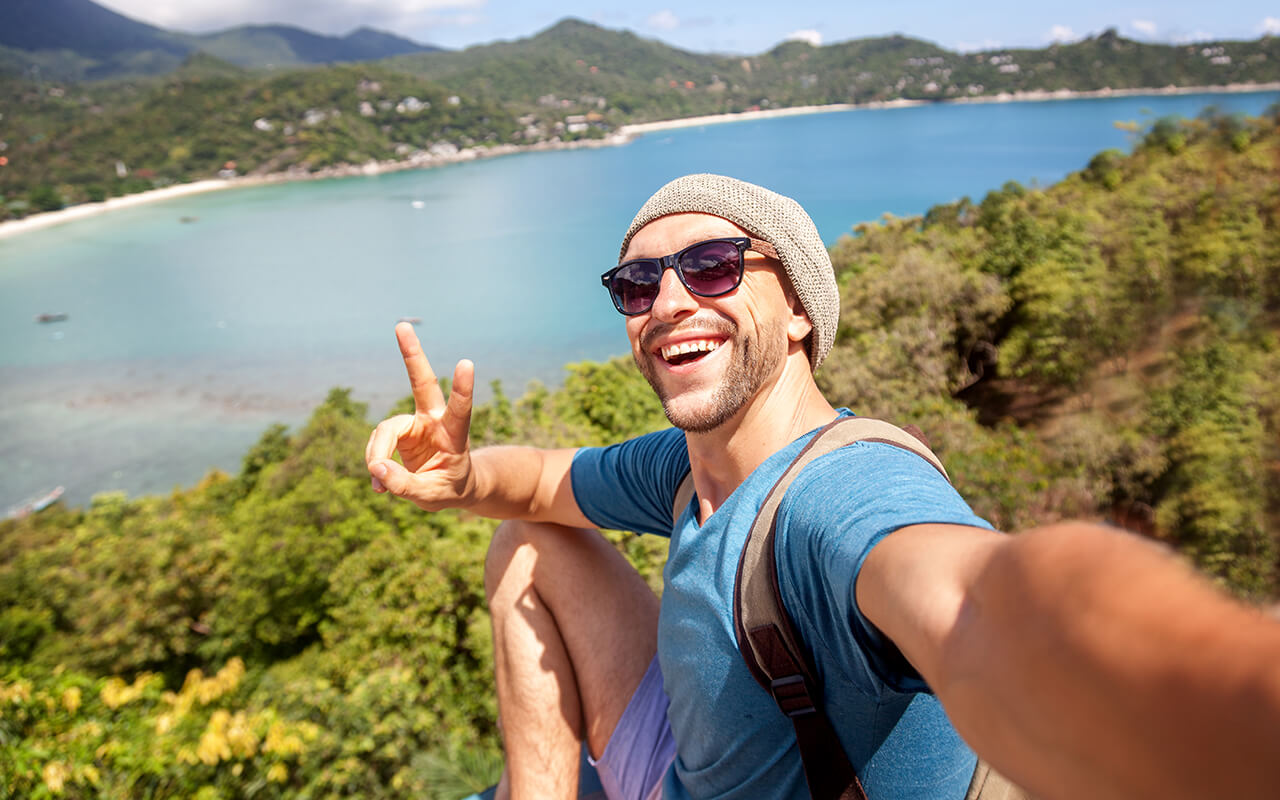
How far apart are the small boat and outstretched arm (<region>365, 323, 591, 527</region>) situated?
80.5 feet

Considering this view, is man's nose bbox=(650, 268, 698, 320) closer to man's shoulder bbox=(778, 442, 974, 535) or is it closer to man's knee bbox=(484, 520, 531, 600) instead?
man's shoulder bbox=(778, 442, 974, 535)

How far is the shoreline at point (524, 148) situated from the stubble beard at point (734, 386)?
70.4 meters

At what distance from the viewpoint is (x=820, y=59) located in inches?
5064

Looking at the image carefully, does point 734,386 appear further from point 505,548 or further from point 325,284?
point 325,284

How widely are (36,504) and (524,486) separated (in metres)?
25.6

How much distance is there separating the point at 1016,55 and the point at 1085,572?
141145 mm

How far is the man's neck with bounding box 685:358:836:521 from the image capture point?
58.2 inches

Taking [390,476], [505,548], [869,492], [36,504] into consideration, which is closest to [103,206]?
[36,504]

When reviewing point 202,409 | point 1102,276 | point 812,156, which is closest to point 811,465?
point 1102,276

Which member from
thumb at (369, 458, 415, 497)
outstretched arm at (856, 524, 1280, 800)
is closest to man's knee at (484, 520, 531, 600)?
thumb at (369, 458, 415, 497)

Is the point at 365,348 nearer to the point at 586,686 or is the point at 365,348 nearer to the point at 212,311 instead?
the point at 212,311

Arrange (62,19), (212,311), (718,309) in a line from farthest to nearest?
1. (62,19)
2. (212,311)
3. (718,309)

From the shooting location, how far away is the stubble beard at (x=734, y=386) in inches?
56.4

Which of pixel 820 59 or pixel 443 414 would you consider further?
pixel 820 59
